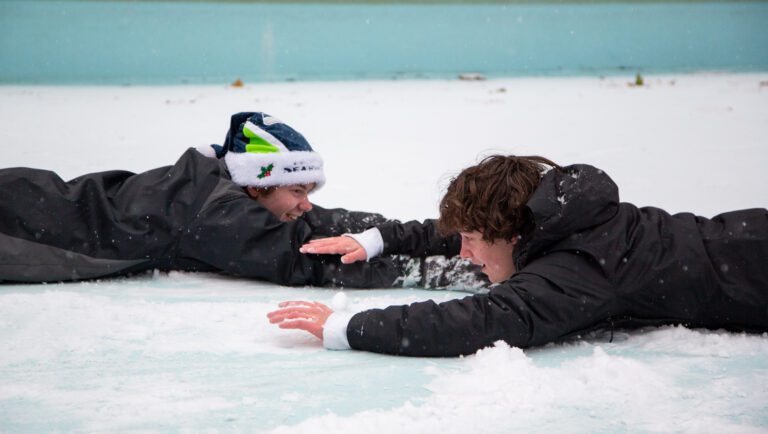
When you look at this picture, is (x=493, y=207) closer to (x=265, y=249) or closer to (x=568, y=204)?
(x=568, y=204)

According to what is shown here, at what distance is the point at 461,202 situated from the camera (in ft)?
6.89

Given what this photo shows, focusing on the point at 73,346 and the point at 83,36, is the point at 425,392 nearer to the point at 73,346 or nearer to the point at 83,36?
the point at 73,346

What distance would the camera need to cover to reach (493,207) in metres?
2.05

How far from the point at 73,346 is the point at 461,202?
3.10 feet

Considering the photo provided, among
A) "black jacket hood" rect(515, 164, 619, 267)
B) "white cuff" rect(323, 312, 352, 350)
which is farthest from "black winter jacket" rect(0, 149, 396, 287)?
"black jacket hood" rect(515, 164, 619, 267)

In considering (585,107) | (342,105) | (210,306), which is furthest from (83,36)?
(210,306)

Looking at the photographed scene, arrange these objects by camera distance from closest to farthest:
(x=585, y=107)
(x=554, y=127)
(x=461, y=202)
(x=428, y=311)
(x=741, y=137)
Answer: (x=428, y=311) < (x=461, y=202) < (x=741, y=137) < (x=554, y=127) < (x=585, y=107)

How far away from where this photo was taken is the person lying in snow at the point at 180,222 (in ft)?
8.61

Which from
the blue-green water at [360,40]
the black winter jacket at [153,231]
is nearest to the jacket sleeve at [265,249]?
the black winter jacket at [153,231]

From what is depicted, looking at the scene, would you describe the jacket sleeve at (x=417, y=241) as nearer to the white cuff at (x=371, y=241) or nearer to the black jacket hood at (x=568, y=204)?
the white cuff at (x=371, y=241)

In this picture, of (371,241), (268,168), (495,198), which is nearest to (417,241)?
(371,241)

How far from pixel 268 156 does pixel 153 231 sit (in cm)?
42

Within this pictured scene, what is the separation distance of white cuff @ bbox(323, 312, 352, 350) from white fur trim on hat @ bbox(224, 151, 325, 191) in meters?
0.92

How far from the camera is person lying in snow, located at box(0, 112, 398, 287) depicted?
8.61ft
